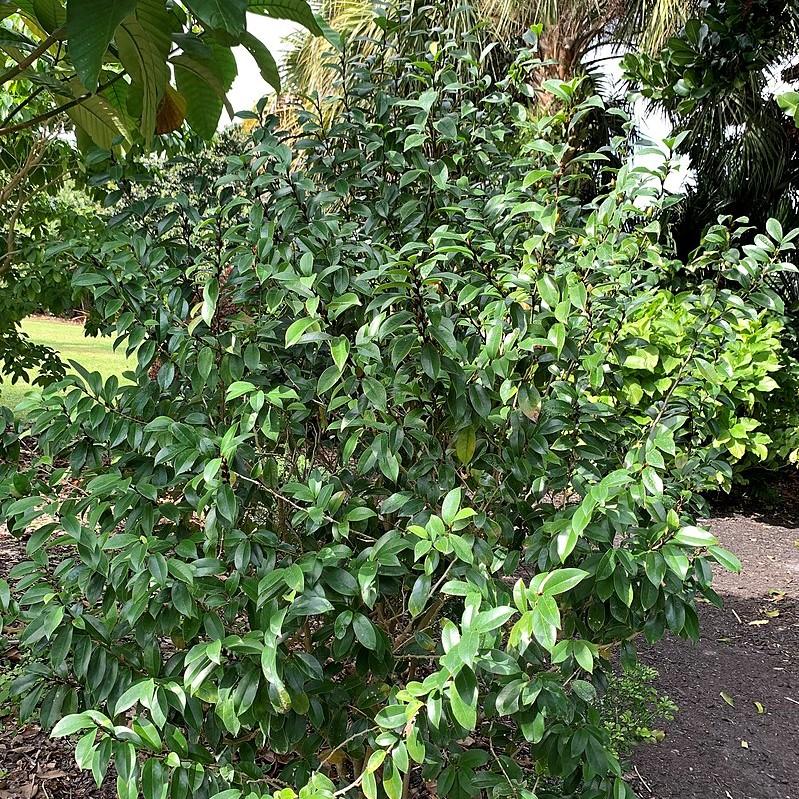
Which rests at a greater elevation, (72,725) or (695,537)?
(695,537)

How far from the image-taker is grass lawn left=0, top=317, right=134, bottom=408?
10212mm

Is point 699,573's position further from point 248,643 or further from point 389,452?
point 248,643

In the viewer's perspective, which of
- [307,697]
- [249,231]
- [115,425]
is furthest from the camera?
[249,231]

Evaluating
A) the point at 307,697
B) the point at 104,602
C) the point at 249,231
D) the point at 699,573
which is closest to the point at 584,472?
the point at 699,573

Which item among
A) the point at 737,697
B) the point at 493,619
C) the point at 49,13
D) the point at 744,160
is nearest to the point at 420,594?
the point at 493,619

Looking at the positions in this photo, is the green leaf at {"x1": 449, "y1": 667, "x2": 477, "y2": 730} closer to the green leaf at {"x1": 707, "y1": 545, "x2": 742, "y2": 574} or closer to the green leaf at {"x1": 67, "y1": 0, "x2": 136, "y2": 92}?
the green leaf at {"x1": 707, "y1": 545, "x2": 742, "y2": 574}

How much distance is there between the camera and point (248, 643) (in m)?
1.23

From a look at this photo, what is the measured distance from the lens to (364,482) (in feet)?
5.15

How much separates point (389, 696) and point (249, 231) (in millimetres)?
1013

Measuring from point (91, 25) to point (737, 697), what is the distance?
Result: 3.32 m

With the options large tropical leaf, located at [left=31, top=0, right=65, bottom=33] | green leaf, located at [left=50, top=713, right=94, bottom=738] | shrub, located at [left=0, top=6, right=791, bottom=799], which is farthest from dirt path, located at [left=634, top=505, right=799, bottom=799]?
large tropical leaf, located at [left=31, top=0, right=65, bottom=33]

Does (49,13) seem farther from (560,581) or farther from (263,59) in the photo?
(560,581)

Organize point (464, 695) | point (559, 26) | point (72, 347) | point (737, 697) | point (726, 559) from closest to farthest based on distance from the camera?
1. point (464, 695)
2. point (726, 559)
3. point (737, 697)
4. point (559, 26)
5. point (72, 347)

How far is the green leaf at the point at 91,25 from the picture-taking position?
2.23 ft
